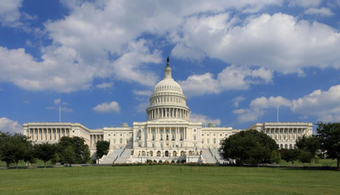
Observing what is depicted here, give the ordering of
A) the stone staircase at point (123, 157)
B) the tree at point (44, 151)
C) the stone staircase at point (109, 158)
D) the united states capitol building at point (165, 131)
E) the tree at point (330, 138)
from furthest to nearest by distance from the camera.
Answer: the united states capitol building at point (165, 131) < the stone staircase at point (109, 158) < the stone staircase at point (123, 157) < the tree at point (44, 151) < the tree at point (330, 138)

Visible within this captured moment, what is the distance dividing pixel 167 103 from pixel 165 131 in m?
19.6

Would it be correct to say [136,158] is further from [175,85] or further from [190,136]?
[175,85]

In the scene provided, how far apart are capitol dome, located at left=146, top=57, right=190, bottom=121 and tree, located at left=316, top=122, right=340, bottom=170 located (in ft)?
301

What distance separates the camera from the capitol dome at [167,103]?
15725 cm

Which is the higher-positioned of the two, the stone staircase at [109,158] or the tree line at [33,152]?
the tree line at [33,152]

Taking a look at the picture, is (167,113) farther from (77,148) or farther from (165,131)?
(77,148)

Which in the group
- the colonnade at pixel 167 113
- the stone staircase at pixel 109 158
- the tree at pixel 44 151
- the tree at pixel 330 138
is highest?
the colonnade at pixel 167 113

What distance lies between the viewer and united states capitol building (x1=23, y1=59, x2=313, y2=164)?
139750 millimetres

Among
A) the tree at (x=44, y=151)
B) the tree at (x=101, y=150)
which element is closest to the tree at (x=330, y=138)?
the tree at (x=44, y=151)

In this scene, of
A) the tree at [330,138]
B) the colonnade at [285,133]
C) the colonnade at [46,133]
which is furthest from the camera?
the colonnade at [285,133]

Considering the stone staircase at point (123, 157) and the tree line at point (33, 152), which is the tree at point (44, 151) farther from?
the stone staircase at point (123, 157)

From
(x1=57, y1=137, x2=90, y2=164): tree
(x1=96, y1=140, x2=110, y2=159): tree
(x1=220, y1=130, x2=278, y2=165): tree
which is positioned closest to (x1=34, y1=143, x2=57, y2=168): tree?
(x1=57, y1=137, x2=90, y2=164): tree

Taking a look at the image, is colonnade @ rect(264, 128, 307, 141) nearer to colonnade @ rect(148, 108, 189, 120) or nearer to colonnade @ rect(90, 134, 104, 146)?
colonnade @ rect(148, 108, 189, 120)

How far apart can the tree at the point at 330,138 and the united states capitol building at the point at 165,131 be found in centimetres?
6289
